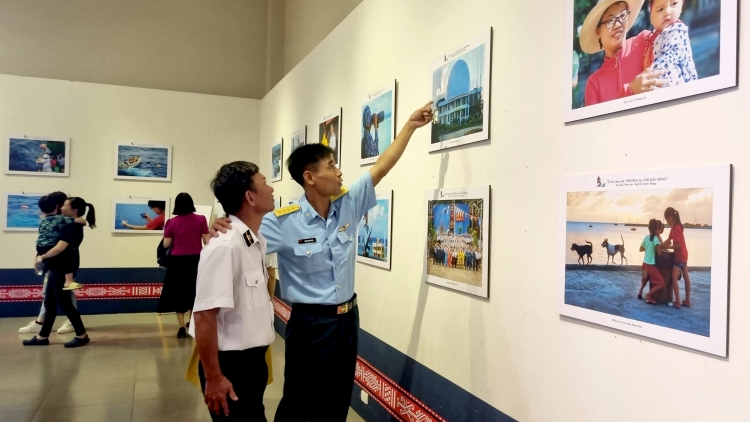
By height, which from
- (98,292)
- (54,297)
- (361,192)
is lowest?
(98,292)

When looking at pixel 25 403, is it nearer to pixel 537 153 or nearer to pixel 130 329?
pixel 130 329

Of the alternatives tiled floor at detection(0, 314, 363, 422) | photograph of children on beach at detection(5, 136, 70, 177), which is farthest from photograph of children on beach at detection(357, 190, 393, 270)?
photograph of children on beach at detection(5, 136, 70, 177)

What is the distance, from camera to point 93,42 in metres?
7.33

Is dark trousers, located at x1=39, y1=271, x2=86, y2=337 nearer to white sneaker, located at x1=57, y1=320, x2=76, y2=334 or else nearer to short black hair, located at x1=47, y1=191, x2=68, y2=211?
white sneaker, located at x1=57, y1=320, x2=76, y2=334

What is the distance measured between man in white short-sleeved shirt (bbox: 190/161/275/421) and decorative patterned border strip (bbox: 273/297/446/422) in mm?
957

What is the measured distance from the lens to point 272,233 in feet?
8.18

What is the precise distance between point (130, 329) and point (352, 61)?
15.2 feet

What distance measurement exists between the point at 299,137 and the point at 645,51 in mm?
4109

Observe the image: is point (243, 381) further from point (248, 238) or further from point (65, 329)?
point (65, 329)

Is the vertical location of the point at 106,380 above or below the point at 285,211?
below

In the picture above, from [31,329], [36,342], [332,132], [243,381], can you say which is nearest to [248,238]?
[243,381]

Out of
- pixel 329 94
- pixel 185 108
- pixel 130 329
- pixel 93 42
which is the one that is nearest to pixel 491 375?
pixel 329 94

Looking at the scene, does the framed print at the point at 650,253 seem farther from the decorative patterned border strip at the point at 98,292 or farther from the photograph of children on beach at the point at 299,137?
the decorative patterned border strip at the point at 98,292

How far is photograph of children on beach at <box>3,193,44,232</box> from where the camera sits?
267 inches
